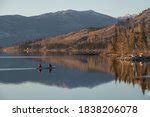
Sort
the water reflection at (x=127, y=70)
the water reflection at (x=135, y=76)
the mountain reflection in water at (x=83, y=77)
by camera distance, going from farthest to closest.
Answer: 1. the mountain reflection in water at (x=83, y=77)
2. the water reflection at (x=127, y=70)
3. the water reflection at (x=135, y=76)

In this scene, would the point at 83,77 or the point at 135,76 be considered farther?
the point at 83,77

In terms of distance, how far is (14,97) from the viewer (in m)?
53.4

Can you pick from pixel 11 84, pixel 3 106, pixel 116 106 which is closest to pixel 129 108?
pixel 116 106

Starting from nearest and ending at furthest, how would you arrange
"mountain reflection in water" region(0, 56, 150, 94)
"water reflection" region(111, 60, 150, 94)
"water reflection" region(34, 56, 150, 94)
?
"water reflection" region(111, 60, 150, 94)
"water reflection" region(34, 56, 150, 94)
"mountain reflection in water" region(0, 56, 150, 94)

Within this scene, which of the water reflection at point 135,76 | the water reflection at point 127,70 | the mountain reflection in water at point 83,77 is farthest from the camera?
the mountain reflection in water at point 83,77

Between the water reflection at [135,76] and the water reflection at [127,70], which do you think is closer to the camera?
the water reflection at [135,76]

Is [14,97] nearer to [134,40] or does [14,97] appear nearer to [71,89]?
[71,89]

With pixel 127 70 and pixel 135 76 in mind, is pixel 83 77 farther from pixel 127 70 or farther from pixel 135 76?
pixel 135 76

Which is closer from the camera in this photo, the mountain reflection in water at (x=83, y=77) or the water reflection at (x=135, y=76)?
the water reflection at (x=135, y=76)

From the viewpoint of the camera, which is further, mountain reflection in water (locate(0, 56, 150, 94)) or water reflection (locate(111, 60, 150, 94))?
mountain reflection in water (locate(0, 56, 150, 94))

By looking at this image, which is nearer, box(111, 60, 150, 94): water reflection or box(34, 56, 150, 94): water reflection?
box(111, 60, 150, 94): water reflection

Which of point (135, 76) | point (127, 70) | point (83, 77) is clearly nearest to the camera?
point (135, 76)

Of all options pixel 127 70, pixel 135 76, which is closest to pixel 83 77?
pixel 127 70

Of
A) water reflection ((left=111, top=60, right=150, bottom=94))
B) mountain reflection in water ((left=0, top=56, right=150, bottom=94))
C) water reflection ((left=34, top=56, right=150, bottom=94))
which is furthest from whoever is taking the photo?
mountain reflection in water ((left=0, top=56, right=150, bottom=94))
